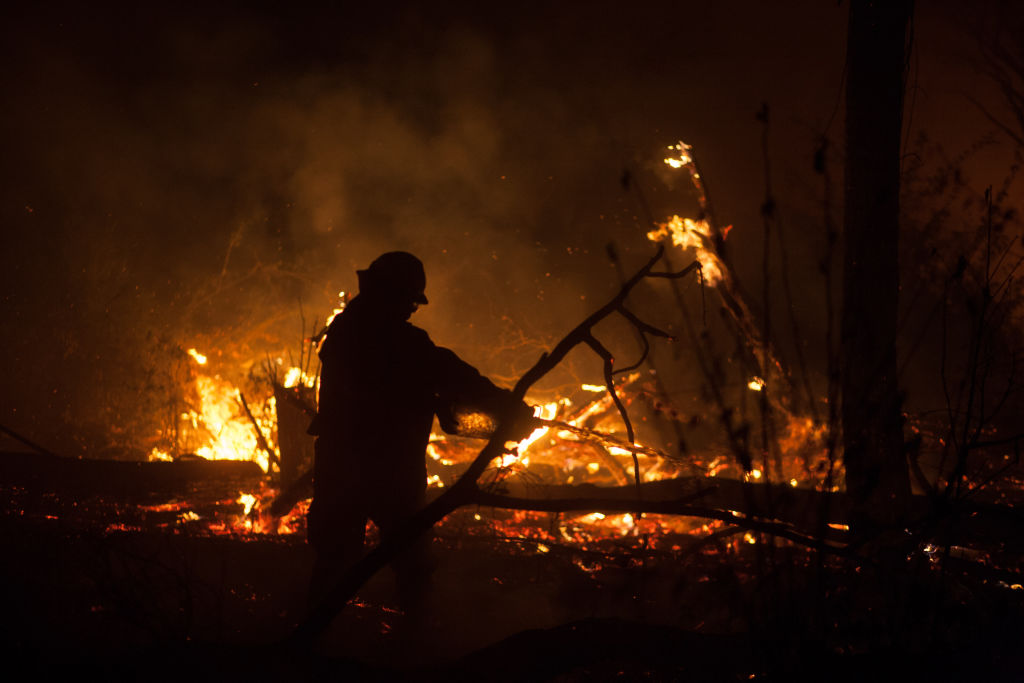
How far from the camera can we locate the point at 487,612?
4531mm

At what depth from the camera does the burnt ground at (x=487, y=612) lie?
7.98 ft

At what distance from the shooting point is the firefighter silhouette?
3822 mm

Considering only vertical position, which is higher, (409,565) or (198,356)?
(198,356)

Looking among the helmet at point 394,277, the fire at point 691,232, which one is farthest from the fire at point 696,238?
the helmet at point 394,277

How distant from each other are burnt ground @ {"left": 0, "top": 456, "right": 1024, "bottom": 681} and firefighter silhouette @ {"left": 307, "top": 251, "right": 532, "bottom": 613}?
511mm

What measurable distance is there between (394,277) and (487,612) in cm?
244

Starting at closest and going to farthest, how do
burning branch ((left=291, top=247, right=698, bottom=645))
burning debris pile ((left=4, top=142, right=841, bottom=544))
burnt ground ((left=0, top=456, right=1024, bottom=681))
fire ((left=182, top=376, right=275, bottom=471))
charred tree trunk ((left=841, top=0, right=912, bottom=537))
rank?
burnt ground ((left=0, top=456, right=1024, bottom=681))
burning branch ((left=291, top=247, right=698, bottom=645))
burning debris pile ((left=4, top=142, right=841, bottom=544))
charred tree trunk ((left=841, top=0, right=912, bottom=537))
fire ((left=182, top=376, right=275, bottom=471))

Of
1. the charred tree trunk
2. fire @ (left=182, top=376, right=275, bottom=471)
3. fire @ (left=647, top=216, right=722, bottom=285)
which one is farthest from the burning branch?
fire @ (left=647, top=216, right=722, bottom=285)

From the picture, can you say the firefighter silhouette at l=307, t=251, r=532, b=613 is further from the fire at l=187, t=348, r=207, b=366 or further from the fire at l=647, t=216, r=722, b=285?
the fire at l=187, t=348, r=207, b=366

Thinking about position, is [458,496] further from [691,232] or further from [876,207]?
[691,232]

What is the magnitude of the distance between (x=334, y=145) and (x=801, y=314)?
10144mm

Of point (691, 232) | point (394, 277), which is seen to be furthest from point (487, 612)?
point (691, 232)

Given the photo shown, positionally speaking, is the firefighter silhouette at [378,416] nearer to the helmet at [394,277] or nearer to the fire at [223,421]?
the helmet at [394,277]

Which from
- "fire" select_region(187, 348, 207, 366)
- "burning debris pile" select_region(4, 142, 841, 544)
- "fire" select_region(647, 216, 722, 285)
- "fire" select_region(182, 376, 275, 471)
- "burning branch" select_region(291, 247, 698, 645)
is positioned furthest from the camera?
"fire" select_region(187, 348, 207, 366)
